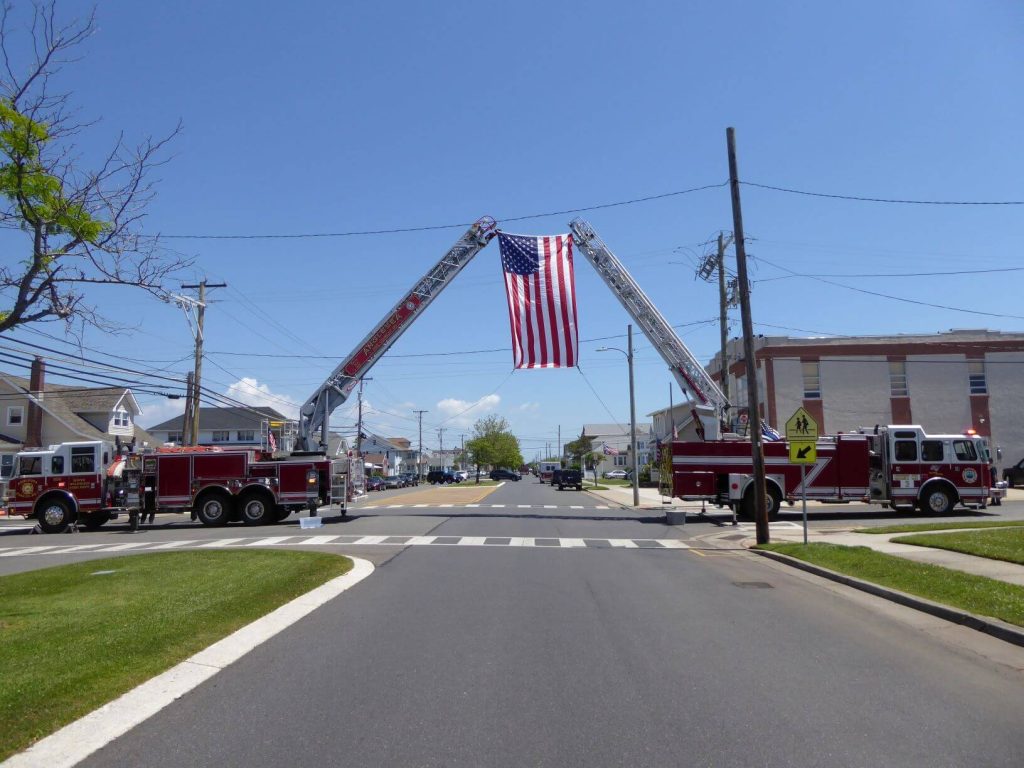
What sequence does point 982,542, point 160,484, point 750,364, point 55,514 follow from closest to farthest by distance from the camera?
point 982,542 → point 750,364 → point 55,514 → point 160,484

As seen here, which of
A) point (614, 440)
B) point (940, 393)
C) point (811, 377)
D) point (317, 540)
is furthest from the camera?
point (614, 440)

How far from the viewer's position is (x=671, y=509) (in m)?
34.2

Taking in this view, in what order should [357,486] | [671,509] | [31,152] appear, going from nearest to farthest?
[31,152], [357,486], [671,509]

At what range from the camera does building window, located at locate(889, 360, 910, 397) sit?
48.7m

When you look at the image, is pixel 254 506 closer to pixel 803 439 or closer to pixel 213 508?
pixel 213 508

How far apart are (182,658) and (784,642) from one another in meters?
5.96

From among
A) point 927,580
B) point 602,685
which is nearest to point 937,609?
point 927,580

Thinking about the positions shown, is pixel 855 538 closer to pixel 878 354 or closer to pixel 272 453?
pixel 272 453

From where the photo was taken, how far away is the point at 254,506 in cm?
2766

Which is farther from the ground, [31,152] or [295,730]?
[31,152]

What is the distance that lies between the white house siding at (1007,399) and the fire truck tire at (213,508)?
42061 millimetres

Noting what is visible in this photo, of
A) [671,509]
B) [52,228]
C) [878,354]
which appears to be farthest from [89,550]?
[878,354]

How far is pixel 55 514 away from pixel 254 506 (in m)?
6.05

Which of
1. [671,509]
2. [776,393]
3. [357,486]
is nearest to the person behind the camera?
[357,486]
